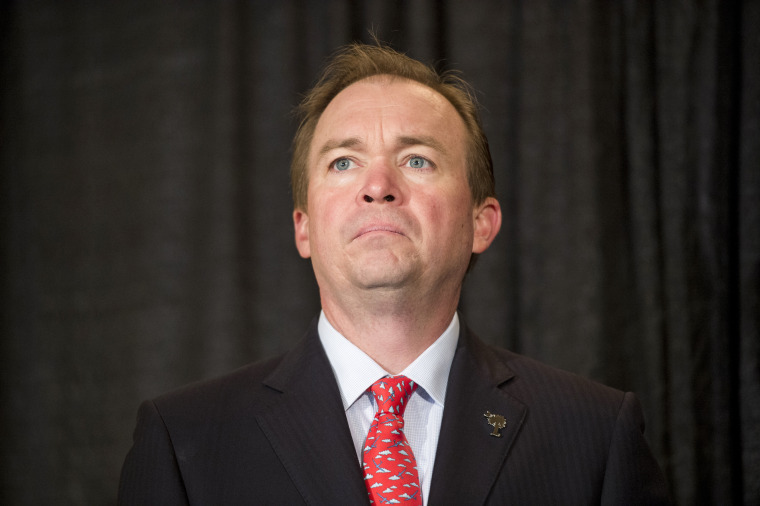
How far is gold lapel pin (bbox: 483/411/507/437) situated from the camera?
65.9 inches

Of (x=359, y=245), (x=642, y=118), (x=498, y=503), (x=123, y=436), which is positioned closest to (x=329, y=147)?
(x=359, y=245)

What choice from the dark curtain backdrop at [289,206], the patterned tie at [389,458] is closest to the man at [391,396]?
the patterned tie at [389,458]

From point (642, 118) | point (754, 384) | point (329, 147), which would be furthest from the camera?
point (642, 118)

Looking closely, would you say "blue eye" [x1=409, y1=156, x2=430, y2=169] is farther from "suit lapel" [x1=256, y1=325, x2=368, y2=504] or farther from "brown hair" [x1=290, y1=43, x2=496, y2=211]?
"suit lapel" [x1=256, y1=325, x2=368, y2=504]

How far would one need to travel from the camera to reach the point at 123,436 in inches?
103

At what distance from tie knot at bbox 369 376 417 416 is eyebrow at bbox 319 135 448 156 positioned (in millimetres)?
543

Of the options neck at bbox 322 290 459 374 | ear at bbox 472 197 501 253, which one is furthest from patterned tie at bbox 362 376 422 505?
ear at bbox 472 197 501 253

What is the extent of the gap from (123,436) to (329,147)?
1.35 m

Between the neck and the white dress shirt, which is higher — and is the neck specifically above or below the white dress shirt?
above

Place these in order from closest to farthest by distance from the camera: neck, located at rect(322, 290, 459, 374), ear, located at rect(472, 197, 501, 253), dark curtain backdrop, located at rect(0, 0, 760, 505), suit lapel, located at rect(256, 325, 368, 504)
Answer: suit lapel, located at rect(256, 325, 368, 504), neck, located at rect(322, 290, 459, 374), ear, located at rect(472, 197, 501, 253), dark curtain backdrop, located at rect(0, 0, 760, 505)

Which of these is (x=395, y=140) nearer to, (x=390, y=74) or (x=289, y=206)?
(x=390, y=74)

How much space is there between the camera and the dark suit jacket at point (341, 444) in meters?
1.58

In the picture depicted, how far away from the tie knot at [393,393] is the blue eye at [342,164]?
1.68ft

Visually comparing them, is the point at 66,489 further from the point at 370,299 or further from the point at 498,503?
the point at 498,503
